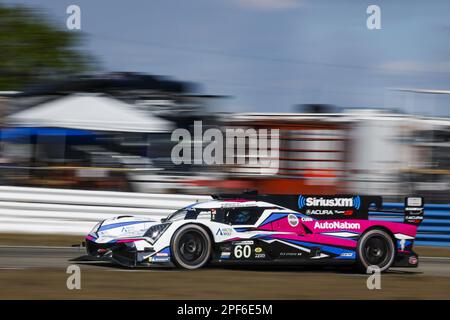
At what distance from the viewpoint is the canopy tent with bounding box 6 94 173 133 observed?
57.9 feet

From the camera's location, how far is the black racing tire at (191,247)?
978 centimetres

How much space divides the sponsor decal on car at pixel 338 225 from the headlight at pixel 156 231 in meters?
1.92

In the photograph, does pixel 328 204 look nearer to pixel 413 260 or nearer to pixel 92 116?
pixel 413 260

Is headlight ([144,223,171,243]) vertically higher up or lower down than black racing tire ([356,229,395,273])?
higher up

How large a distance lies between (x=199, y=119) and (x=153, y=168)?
151cm

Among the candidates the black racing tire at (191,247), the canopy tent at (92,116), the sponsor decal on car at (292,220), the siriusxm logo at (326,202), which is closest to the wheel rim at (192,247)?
the black racing tire at (191,247)

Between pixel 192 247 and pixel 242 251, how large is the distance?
2.06 ft

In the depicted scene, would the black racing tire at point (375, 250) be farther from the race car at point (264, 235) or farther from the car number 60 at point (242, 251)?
the car number 60 at point (242, 251)

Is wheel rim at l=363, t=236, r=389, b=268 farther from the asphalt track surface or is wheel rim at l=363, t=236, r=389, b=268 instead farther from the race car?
the asphalt track surface

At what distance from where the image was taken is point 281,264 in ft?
33.2

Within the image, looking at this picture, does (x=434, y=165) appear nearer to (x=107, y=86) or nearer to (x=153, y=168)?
(x=153, y=168)

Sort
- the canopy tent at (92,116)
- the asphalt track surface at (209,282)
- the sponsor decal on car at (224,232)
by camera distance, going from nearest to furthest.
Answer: the asphalt track surface at (209,282)
the sponsor decal on car at (224,232)
the canopy tent at (92,116)

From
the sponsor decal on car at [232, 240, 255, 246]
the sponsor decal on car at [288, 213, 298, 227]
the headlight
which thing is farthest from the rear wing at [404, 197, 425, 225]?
the headlight
